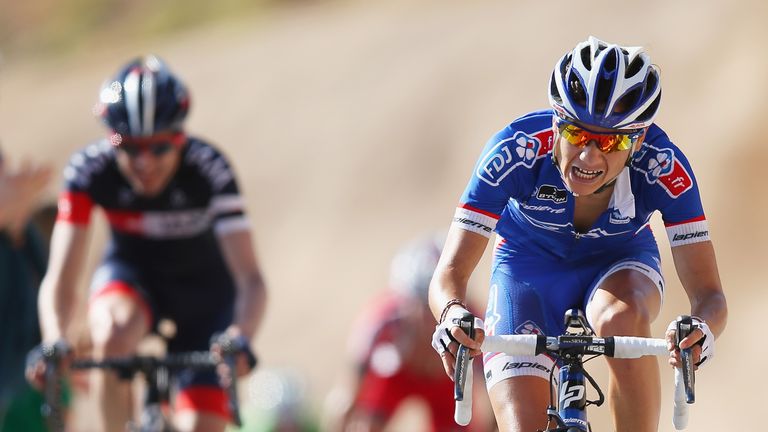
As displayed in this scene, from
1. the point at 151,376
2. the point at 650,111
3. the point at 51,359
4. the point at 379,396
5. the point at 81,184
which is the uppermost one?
the point at 650,111

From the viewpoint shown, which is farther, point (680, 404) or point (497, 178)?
point (497, 178)

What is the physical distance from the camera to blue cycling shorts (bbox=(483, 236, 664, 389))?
6043 millimetres

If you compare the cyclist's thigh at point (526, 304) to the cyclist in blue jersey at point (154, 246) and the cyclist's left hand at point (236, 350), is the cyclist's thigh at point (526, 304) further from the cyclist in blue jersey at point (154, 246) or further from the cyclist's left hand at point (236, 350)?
the cyclist in blue jersey at point (154, 246)

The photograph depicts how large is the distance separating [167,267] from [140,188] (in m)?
0.58

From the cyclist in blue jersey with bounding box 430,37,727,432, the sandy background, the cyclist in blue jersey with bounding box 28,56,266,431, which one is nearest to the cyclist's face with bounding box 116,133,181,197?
the cyclist in blue jersey with bounding box 28,56,266,431

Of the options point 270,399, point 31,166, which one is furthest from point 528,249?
point 270,399

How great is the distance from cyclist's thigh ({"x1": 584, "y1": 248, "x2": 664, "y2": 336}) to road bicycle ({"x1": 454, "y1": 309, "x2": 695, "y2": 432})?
0.61 feet

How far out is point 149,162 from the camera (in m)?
7.98

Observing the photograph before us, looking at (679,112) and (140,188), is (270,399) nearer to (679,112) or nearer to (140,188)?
(140,188)

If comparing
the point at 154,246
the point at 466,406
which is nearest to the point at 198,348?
the point at 154,246

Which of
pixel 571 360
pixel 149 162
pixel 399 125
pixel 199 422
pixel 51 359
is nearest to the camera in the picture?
pixel 571 360

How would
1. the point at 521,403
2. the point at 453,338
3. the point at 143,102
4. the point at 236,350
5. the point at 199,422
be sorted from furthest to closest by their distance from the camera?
the point at 143,102
the point at 199,422
the point at 236,350
the point at 521,403
the point at 453,338

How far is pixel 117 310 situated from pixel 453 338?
10.6 ft

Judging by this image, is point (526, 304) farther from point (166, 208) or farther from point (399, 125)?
point (399, 125)
